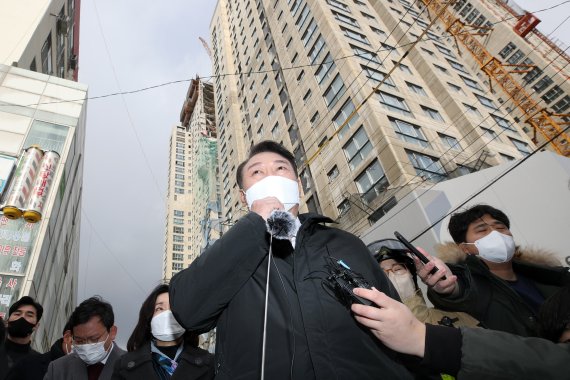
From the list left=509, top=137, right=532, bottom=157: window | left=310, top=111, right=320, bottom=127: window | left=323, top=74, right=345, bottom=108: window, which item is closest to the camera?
left=323, top=74, right=345, bottom=108: window

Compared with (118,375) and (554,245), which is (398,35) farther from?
(118,375)

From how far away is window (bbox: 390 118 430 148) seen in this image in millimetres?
17844

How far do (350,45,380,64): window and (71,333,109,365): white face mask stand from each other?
2240 cm

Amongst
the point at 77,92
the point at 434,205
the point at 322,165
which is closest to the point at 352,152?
the point at 322,165

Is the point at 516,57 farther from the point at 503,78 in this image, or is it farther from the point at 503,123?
the point at 503,123

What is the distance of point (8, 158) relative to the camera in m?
11.5

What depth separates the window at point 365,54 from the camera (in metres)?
21.9

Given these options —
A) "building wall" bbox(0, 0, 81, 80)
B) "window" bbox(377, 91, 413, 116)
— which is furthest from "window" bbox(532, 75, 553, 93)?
"building wall" bbox(0, 0, 81, 80)

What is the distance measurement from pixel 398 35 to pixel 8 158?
29.1 metres

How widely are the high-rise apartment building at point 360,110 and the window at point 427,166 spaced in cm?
7

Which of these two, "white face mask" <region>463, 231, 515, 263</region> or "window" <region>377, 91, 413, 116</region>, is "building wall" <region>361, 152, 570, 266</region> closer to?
"window" <region>377, 91, 413, 116</region>

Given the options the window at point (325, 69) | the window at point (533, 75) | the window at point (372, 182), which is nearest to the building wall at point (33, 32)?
the window at point (325, 69)

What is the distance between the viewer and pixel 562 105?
44.3 meters

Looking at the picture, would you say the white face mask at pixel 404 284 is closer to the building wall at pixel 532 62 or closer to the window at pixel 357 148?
the window at pixel 357 148
